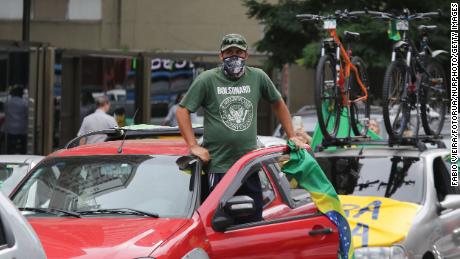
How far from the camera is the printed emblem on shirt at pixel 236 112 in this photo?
838 cm

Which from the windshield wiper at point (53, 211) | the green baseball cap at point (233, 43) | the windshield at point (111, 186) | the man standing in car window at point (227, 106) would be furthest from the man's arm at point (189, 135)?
the windshield wiper at point (53, 211)

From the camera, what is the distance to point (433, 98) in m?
13.0

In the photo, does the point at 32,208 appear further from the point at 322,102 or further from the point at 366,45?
the point at 366,45

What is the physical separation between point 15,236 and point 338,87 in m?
7.24

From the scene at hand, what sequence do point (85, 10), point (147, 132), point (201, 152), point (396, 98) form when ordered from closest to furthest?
point (201, 152)
point (147, 132)
point (396, 98)
point (85, 10)

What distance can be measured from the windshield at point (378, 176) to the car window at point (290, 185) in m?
2.14

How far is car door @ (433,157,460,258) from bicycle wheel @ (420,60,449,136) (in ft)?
4.40

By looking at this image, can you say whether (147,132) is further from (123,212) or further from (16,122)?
(16,122)

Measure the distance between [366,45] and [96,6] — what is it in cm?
1108

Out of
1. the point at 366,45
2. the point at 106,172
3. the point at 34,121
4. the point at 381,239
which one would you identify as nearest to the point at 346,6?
the point at 366,45

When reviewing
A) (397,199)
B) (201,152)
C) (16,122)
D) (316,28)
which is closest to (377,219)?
(397,199)

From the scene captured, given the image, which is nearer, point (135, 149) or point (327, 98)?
point (135, 149)

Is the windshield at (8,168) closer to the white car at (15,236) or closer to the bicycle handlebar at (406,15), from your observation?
the bicycle handlebar at (406,15)

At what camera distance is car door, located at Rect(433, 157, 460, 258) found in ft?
34.1
